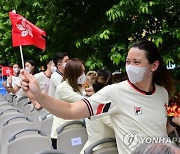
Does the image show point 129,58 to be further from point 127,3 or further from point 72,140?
point 127,3

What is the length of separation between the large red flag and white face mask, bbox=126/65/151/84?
150 cm

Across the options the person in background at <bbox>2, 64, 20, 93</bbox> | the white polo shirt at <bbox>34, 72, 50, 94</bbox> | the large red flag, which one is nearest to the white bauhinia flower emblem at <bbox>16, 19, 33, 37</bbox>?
the large red flag

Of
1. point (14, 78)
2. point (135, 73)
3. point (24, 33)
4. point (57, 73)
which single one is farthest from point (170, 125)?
point (14, 78)

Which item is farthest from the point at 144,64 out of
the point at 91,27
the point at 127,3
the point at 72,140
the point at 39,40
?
the point at 91,27

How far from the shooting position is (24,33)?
14.0 feet

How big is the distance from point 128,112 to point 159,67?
556 mm

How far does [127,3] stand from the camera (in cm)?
586

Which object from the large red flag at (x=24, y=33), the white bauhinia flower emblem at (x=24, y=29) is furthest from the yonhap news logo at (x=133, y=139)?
the white bauhinia flower emblem at (x=24, y=29)

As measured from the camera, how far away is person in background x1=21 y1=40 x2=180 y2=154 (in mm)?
2842

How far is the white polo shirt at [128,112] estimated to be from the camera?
2869 millimetres

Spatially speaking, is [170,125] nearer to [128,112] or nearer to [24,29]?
[128,112]

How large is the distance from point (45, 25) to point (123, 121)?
5259 millimetres

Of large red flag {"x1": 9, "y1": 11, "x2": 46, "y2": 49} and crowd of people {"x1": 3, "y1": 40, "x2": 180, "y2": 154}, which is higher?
large red flag {"x1": 9, "y1": 11, "x2": 46, "y2": 49}

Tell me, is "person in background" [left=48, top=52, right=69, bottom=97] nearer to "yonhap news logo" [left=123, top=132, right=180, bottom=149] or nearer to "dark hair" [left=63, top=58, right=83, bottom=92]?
"dark hair" [left=63, top=58, right=83, bottom=92]
